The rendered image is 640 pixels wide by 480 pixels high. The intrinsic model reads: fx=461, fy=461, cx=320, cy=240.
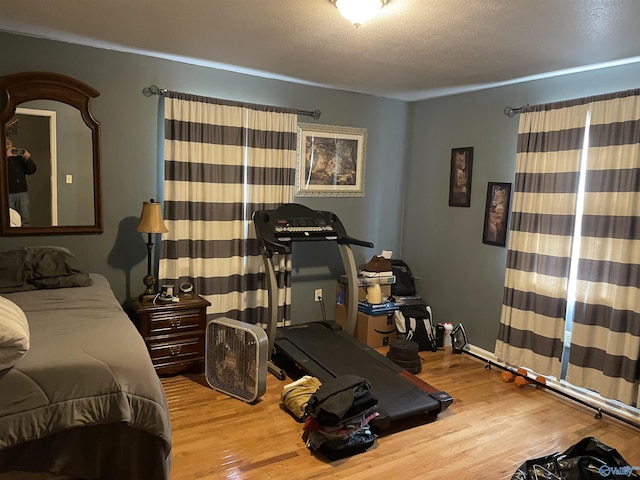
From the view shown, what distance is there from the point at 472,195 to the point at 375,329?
1.57 m

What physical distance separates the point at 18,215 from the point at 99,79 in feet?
3.79

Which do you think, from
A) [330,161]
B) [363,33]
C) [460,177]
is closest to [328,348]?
[330,161]

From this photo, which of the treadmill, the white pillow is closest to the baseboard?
the treadmill

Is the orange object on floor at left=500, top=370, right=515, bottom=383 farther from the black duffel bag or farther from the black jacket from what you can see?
the black jacket

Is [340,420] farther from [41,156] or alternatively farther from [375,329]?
[41,156]

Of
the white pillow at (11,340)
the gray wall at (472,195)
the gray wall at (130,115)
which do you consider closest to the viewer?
the white pillow at (11,340)

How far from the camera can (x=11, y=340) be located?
175 centimetres

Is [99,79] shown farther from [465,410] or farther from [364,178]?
[465,410]

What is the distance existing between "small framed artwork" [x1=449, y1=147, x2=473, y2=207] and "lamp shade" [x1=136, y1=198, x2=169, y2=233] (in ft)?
8.96

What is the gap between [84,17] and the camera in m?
2.76

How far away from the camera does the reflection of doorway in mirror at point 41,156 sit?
10.7 feet

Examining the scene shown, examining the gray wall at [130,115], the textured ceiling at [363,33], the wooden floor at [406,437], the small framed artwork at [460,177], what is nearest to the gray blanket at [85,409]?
the wooden floor at [406,437]

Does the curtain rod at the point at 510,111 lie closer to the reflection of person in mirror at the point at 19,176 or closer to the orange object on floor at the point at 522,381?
the orange object on floor at the point at 522,381

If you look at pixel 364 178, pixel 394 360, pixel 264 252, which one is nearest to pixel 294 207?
pixel 264 252
